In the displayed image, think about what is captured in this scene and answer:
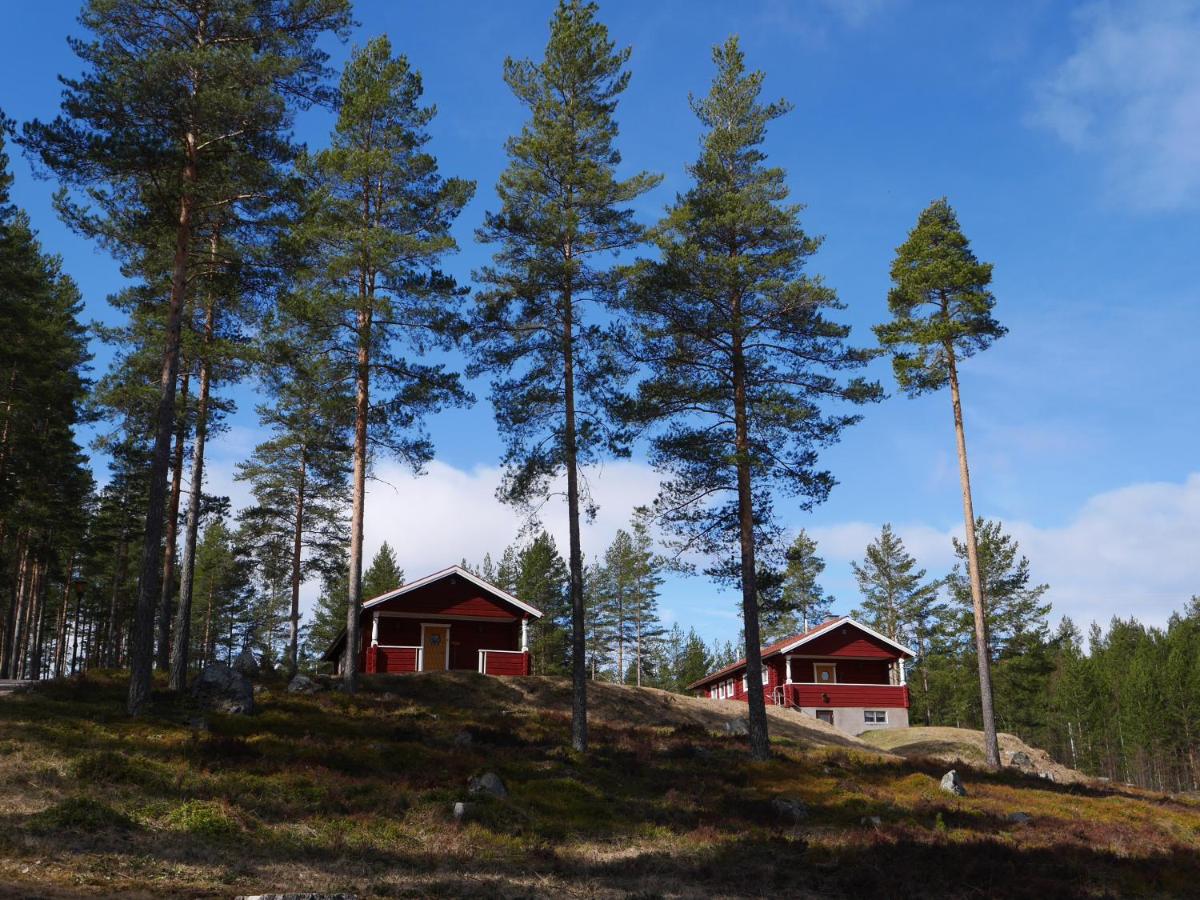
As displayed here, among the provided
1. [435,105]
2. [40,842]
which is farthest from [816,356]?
[40,842]

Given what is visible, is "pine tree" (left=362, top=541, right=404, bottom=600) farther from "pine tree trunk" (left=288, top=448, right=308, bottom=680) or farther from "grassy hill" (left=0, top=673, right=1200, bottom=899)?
"grassy hill" (left=0, top=673, right=1200, bottom=899)

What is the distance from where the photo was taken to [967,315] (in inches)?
1099

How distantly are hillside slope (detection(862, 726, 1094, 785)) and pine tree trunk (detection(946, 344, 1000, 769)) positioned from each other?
6083mm

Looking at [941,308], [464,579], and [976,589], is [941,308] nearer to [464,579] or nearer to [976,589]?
[976,589]

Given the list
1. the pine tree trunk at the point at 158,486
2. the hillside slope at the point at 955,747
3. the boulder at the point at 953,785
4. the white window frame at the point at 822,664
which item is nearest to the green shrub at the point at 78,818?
the pine tree trunk at the point at 158,486

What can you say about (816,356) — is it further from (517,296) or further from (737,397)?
(517,296)

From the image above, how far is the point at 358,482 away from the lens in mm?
24188

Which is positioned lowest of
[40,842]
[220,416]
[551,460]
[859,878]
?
[859,878]

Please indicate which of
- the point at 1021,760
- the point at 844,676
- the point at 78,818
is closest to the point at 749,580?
the point at 78,818

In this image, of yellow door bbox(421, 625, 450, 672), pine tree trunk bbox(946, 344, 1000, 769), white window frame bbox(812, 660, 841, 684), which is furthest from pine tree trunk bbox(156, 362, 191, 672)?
white window frame bbox(812, 660, 841, 684)

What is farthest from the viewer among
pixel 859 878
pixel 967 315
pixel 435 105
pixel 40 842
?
pixel 967 315

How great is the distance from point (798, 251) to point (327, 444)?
51.4 feet

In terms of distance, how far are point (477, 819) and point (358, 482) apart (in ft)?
40.3

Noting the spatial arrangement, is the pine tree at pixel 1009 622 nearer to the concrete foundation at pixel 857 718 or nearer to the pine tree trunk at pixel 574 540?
the concrete foundation at pixel 857 718
